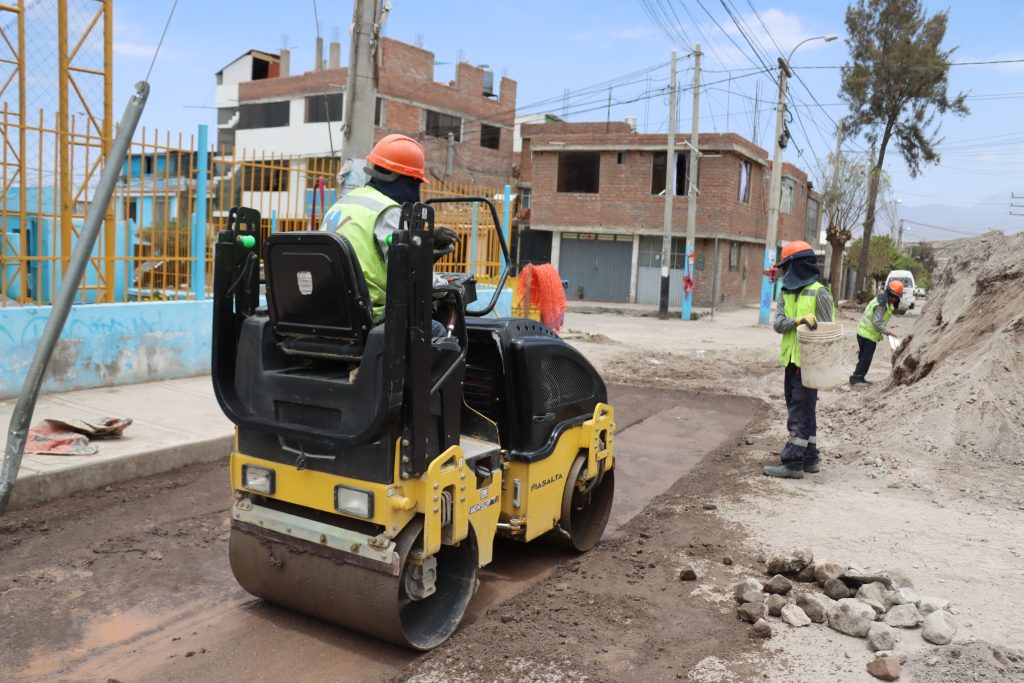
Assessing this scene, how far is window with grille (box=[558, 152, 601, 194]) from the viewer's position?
3128 centimetres

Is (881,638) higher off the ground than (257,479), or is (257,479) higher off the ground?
(257,479)

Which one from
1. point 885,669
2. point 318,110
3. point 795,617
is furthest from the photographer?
point 318,110

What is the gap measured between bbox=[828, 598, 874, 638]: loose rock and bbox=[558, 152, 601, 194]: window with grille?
92.6 ft

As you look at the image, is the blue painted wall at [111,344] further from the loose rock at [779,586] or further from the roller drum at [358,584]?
the loose rock at [779,586]

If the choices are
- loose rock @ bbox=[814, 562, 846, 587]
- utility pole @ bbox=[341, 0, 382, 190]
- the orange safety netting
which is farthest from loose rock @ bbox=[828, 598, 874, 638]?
utility pole @ bbox=[341, 0, 382, 190]

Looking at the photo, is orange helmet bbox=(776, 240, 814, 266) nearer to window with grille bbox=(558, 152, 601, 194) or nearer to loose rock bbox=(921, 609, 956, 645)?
loose rock bbox=(921, 609, 956, 645)

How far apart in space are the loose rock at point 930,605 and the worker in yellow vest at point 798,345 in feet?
8.95

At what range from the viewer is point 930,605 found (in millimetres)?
3922

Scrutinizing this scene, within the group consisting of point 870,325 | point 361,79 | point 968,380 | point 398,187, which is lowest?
point 968,380

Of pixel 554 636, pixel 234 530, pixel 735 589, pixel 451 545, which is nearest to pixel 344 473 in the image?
pixel 451 545

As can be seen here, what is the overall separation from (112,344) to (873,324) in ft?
30.7

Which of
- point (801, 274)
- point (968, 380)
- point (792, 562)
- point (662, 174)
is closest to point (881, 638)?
point (792, 562)

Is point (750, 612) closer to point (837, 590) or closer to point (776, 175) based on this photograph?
point (837, 590)

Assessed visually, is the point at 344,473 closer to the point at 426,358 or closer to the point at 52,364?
the point at 426,358
